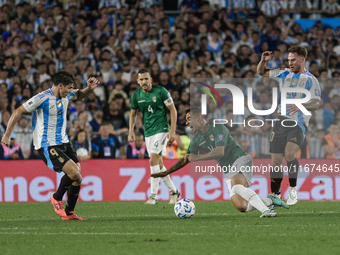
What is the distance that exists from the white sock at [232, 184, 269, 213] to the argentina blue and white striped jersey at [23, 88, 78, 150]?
2650 millimetres

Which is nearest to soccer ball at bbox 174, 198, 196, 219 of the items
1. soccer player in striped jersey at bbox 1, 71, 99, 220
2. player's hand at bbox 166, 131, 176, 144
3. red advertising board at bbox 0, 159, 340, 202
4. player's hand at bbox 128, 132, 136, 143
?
soccer player in striped jersey at bbox 1, 71, 99, 220

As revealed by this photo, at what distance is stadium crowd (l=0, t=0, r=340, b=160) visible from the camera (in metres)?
12.1

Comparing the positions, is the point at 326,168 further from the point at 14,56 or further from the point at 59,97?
the point at 14,56

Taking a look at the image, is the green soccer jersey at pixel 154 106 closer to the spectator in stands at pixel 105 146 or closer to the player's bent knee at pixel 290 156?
the spectator in stands at pixel 105 146

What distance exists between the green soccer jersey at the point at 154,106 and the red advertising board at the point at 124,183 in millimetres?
1703

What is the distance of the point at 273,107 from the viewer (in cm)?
1296

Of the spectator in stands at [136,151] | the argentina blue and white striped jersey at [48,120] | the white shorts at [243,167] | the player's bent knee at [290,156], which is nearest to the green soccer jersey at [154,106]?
the spectator in stands at [136,151]

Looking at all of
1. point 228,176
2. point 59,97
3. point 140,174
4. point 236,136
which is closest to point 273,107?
point 236,136

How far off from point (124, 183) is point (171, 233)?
6.01 m

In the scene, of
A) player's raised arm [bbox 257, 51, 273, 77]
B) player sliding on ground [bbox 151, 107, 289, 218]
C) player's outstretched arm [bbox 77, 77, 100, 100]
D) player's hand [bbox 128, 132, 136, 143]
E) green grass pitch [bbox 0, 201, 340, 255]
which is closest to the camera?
green grass pitch [bbox 0, 201, 340, 255]

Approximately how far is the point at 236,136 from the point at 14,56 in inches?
282

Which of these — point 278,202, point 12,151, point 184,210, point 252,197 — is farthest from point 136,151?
point 252,197

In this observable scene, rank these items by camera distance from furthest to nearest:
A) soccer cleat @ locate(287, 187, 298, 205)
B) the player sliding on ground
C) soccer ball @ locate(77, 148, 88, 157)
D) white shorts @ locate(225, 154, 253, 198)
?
soccer ball @ locate(77, 148, 88, 157) → soccer cleat @ locate(287, 187, 298, 205) → white shorts @ locate(225, 154, 253, 198) → the player sliding on ground

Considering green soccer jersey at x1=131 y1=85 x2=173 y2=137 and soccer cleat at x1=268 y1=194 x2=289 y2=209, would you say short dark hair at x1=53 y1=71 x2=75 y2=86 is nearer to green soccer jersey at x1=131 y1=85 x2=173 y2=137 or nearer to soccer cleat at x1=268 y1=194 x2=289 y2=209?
green soccer jersey at x1=131 y1=85 x2=173 y2=137
